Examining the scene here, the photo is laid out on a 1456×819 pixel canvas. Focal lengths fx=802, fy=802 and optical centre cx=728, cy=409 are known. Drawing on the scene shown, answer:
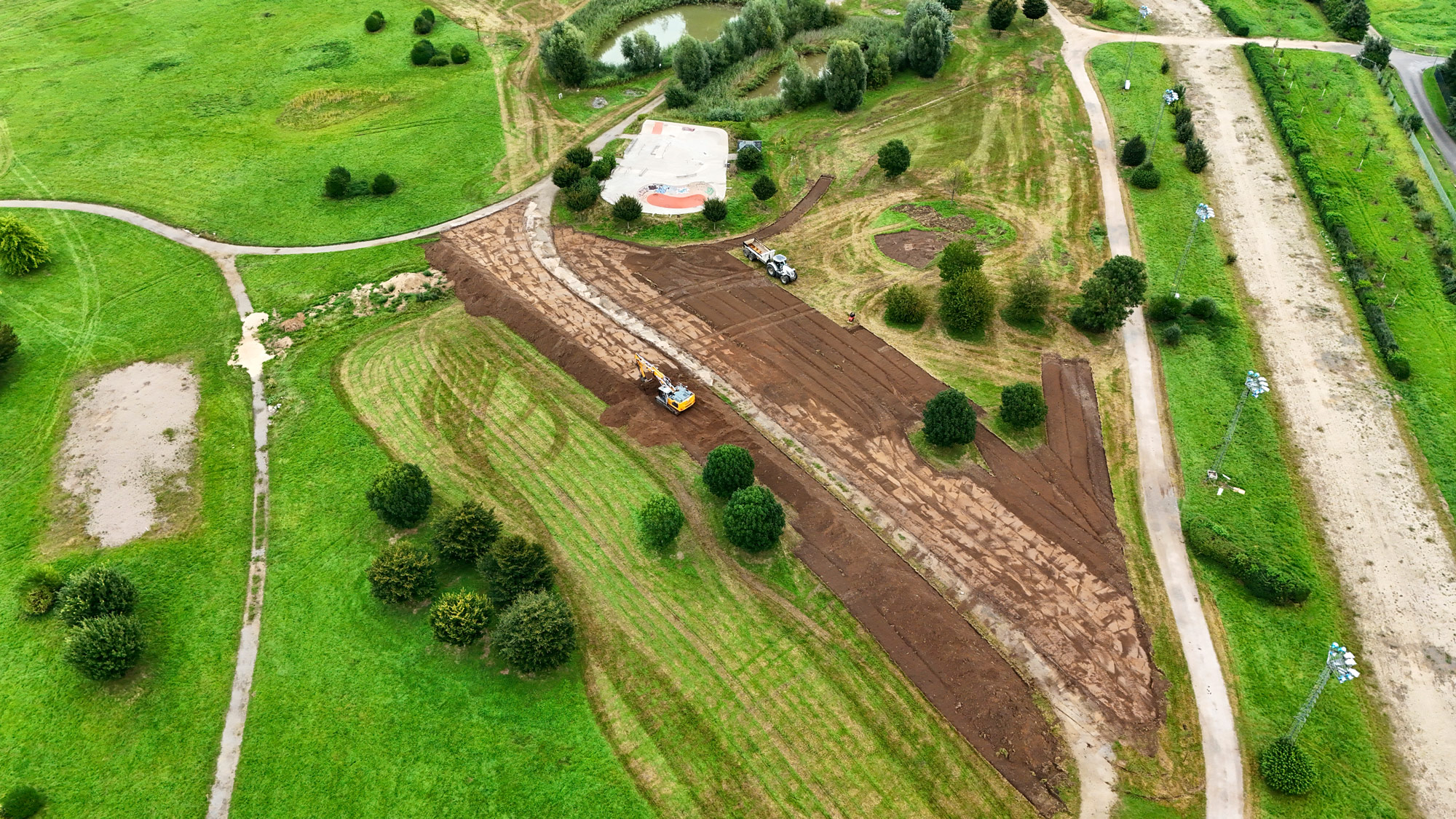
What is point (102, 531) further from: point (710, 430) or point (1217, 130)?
point (1217, 130)

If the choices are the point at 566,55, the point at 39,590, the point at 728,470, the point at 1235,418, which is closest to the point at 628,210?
the point at 566,55

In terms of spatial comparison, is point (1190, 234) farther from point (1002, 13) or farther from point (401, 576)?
point (401, 576)

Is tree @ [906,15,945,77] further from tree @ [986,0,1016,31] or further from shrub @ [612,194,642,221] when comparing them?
shrub @ [612,194,642,221]

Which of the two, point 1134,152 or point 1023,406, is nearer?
point 1023,406

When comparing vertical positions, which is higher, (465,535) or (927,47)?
(927,47)

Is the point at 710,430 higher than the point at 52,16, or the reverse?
the point at 52,16

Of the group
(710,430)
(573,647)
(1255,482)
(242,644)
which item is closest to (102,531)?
(242,644)

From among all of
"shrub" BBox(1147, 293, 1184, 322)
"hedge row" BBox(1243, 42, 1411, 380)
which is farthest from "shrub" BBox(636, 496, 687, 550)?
"hedge row" BBox(1243, 42, 1411, 380)
